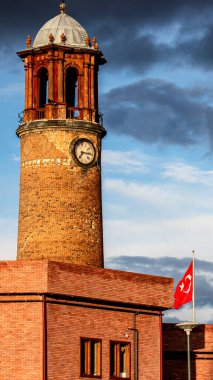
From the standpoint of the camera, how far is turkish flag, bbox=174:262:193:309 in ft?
208

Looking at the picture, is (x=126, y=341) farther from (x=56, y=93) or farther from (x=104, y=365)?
(x=56, y=93)

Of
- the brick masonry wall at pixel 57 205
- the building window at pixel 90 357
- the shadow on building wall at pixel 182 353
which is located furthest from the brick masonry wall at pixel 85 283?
the brick masonry wall at pixel 57 205

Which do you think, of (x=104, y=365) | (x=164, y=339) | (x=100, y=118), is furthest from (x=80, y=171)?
(x=104, y=365)

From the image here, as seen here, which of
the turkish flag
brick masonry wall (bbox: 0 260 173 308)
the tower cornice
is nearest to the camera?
brick masonry wall (bbox: 0 260 173 308)

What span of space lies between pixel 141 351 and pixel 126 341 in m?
1.26

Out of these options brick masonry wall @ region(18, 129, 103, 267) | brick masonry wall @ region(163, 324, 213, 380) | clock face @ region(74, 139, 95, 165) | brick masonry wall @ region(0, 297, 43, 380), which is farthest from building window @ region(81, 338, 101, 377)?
clock face @ region(74, 139, 95, 165)

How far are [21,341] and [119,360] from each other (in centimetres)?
659

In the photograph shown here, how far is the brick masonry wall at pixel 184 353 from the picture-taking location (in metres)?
68.7

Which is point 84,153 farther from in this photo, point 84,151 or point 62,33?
point 62,33

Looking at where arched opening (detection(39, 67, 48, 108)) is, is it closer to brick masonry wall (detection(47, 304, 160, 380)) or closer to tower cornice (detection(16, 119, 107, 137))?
tower cornice (detection(16, 119, 107, 137))

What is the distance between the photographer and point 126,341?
61281mm

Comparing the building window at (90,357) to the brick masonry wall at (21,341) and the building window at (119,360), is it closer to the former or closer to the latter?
the building window at (119,360)

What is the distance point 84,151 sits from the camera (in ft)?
238

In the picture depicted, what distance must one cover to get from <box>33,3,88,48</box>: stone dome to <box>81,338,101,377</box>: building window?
72.7ft
